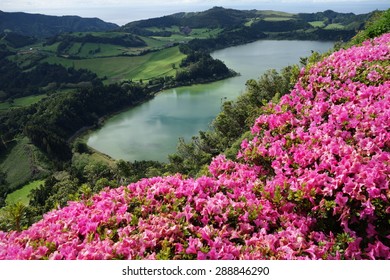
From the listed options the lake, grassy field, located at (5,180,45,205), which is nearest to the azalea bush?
the lake

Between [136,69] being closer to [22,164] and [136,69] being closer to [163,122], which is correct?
[163,122]

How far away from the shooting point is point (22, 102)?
520 feet

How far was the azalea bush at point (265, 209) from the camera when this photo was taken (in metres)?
6.04

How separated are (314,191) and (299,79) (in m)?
6.28

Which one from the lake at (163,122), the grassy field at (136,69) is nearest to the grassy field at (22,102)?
the grassy field at (136,69)

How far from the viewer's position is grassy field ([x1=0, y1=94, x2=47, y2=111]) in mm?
151500

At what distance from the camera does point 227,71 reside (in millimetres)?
170875

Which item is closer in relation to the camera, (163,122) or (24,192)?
(24,192)

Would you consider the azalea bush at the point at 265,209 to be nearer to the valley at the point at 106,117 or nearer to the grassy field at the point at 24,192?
the valley at the point at 106,117

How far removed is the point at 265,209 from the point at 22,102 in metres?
172

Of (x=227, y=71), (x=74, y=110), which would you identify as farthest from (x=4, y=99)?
(x=227, y=71)

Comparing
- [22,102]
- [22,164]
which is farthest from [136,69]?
[22,164]

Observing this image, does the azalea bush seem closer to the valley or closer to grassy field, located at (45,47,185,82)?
the valley

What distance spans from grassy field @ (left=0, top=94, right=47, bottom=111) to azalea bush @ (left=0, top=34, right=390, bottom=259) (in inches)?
6309
